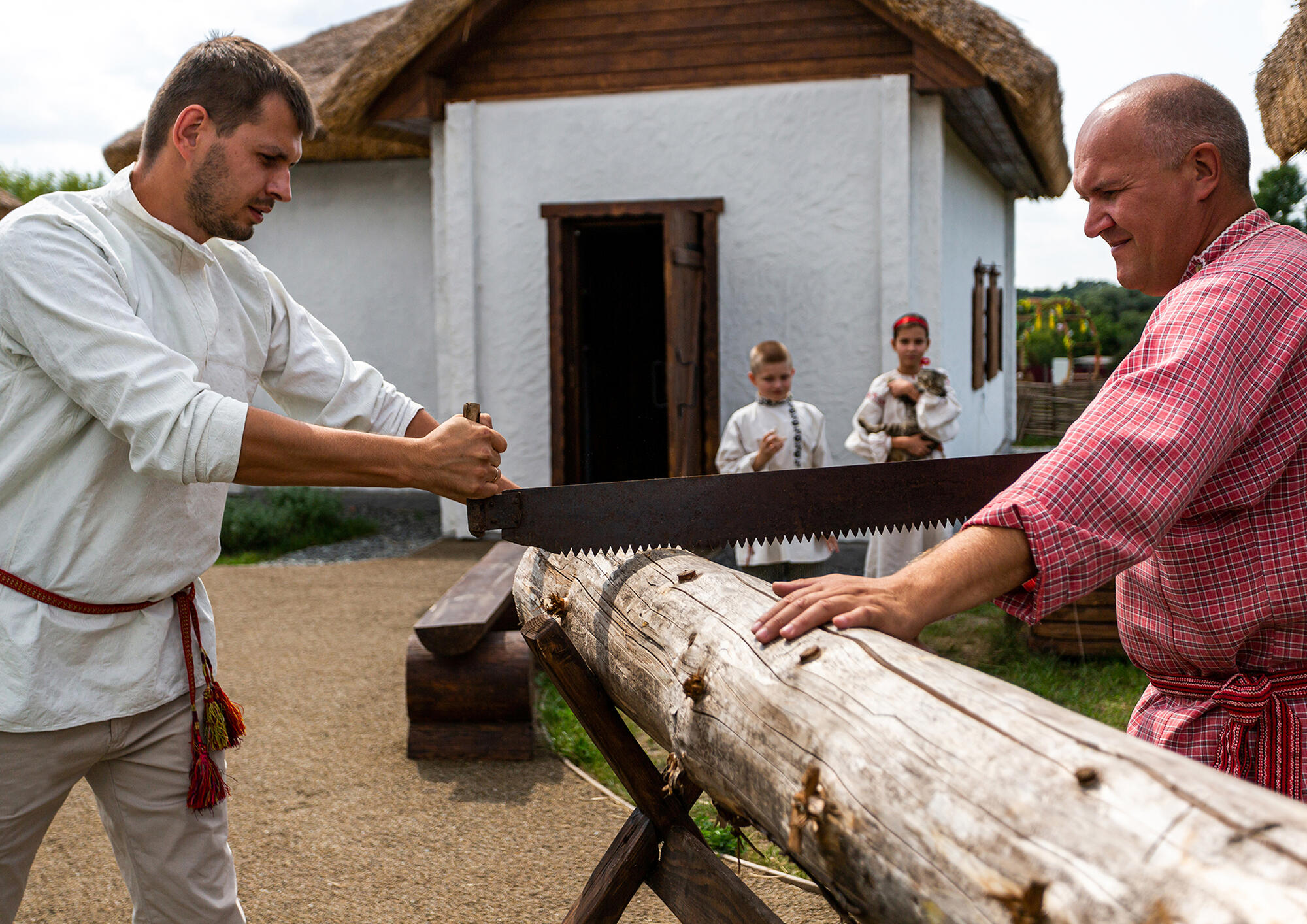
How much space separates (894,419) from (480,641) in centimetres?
286

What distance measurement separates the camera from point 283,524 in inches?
406

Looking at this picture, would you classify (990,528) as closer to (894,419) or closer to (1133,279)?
(1133,279)

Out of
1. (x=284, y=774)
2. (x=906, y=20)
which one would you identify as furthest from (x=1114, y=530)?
(x=906, y=20)

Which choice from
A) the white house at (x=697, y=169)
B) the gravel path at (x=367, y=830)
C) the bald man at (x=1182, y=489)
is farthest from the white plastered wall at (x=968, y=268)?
the bald man at (x=1182, y=489)

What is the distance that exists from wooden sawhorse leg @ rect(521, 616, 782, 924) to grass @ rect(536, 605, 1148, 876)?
1.17 metres

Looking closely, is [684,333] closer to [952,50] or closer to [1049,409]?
[952,50]

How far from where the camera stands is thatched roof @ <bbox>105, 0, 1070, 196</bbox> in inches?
299

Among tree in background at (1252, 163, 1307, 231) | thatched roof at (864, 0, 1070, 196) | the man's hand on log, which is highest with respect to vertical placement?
tree in background at (1252, 163, 1307, 231)

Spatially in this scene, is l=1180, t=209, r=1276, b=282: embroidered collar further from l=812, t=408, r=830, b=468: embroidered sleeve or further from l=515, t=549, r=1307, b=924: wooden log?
l=812, t=408, r=830, b=468: embroidered sleeve

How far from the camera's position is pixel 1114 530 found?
1484 millimetres

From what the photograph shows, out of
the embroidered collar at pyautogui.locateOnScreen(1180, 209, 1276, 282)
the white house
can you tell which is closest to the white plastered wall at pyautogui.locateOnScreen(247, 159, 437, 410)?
the white house

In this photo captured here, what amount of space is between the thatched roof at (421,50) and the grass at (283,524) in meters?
3.63

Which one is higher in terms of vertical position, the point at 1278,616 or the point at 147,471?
the point at 147,471

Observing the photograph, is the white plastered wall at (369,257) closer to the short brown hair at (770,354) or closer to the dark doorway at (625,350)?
the dark doorway at (625,350)
